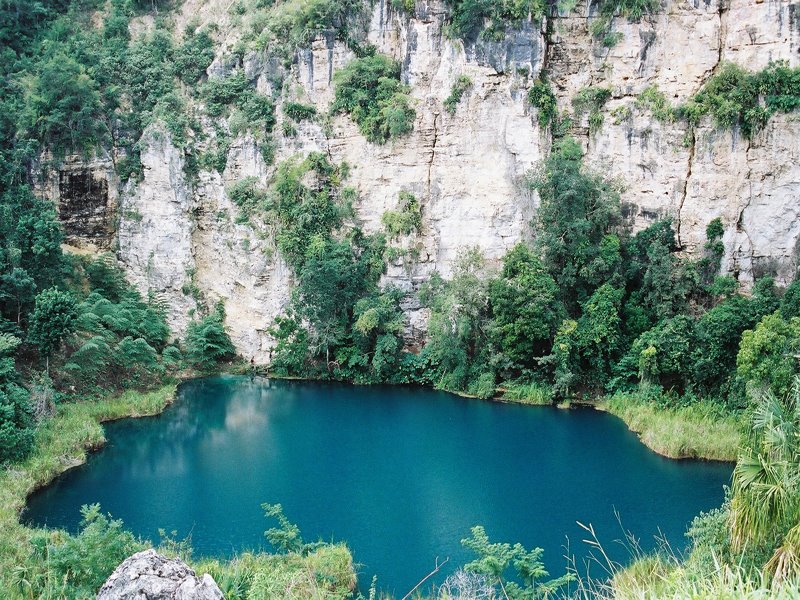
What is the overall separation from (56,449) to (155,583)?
1369 centimetres

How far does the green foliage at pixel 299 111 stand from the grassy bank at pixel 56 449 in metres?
11.3

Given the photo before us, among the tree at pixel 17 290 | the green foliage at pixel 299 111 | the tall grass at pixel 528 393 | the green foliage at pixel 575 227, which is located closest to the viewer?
the tree at pixel 17 290

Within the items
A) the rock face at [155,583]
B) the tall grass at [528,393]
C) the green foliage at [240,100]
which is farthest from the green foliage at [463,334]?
the rock face at [155,583]

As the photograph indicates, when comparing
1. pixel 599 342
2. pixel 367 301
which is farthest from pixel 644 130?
pixel 367 301

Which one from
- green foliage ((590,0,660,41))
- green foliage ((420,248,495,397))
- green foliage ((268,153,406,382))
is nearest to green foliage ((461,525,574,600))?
green foliage ((420,248,495,397))

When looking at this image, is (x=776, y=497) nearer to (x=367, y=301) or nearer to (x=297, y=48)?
(x=367, y=301)

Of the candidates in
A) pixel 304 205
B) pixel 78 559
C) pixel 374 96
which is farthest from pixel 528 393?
pixel 78 559

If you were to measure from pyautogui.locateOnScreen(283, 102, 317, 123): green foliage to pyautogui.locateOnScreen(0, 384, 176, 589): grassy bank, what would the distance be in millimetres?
11252

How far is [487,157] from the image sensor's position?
26.7 meters

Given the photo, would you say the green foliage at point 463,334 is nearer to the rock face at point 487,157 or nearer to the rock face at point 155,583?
the rock face at point 487,157

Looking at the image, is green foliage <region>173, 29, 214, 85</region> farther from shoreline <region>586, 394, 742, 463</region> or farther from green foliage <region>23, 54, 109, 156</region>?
shoreline <region>586, 394, 742, 463</region>

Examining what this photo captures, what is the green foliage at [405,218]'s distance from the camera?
27.2 metres

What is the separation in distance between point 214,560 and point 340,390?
12976 mm

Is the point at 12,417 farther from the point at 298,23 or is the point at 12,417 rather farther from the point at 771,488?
the point at 298,23
